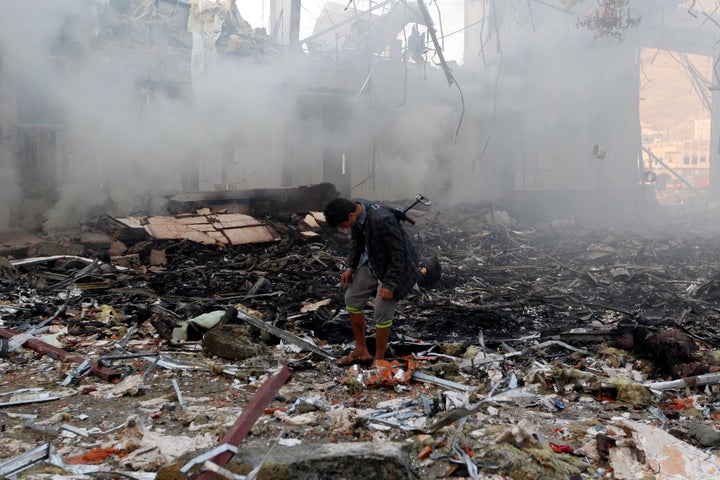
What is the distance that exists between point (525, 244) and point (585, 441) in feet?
31.0

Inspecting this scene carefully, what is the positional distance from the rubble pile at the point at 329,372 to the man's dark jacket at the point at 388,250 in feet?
2.43

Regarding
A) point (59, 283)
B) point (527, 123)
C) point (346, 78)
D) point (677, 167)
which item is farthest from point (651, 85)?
point (59, 283)

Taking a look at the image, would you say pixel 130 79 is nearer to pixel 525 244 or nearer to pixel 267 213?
pixel 267 213

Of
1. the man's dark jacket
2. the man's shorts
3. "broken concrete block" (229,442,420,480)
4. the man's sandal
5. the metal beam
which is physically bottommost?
the man's sandal

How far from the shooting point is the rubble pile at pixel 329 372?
122 inches

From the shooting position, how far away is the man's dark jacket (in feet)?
15.3

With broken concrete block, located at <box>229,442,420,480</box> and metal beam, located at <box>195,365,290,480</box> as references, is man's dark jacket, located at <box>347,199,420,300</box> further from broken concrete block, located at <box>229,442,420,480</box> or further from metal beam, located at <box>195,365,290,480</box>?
broken concrete block, located at <box>229,442,420,480</box>

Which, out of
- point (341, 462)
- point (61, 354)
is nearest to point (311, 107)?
point (61, 354)

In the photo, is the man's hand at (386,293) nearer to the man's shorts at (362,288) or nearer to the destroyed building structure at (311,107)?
the man's shorts at (362,288)

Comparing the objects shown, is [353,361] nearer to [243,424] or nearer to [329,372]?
[329,372]

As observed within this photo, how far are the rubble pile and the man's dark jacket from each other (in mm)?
740

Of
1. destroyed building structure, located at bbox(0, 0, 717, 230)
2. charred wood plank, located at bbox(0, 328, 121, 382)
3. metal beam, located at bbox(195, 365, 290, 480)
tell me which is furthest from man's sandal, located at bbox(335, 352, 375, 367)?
destroyed building structure, located at bbox(0, 0, 717, 230)

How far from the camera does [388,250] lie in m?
4.70

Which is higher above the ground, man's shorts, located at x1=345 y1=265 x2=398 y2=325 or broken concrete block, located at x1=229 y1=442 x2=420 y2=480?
man's shorts, located at x1=345 y1=265 x2=398 y2=325
